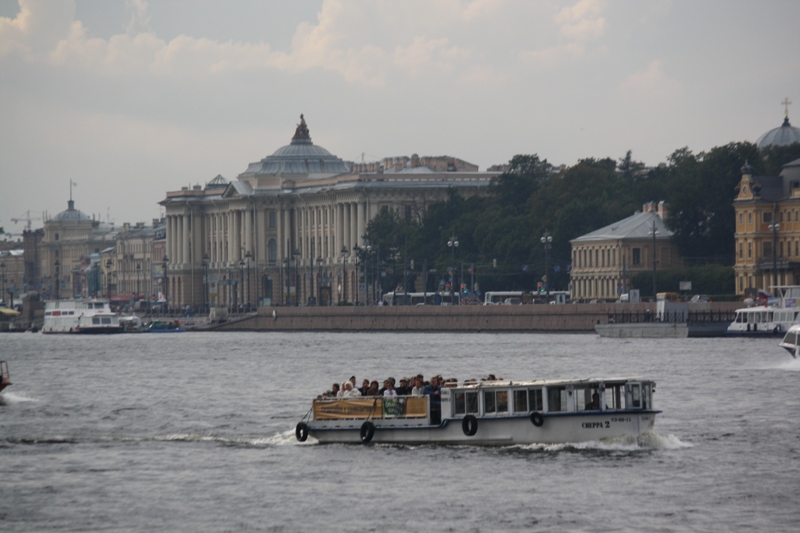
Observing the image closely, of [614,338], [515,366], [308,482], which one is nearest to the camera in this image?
[308,482]

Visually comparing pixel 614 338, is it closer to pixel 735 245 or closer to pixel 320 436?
pixel 735 245

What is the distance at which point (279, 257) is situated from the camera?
198m

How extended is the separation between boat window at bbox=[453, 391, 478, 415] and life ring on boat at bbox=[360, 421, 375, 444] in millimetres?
2063

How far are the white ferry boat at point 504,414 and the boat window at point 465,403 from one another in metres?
0.02

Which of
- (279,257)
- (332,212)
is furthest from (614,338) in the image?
(279,257)

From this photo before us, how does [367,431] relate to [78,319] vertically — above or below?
below

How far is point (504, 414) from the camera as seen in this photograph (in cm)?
4497

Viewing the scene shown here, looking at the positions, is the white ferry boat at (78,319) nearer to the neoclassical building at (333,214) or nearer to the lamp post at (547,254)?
the neoclassical building at (333,214)

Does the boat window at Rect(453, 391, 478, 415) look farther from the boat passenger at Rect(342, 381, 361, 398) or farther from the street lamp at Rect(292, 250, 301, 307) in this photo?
the street lamp at Rect(292, 250, 301, 307)

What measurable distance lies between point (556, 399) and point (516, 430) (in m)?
1.13

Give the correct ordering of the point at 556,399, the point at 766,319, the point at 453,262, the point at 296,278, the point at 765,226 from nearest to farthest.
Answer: the point at 556,399, the point at 766,319, the point at 765,226, the point at 453,262, the point at 296,278

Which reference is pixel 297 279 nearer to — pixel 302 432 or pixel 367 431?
pixel 302 432

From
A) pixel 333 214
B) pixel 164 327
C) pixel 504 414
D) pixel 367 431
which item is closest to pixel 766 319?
pixel 367 431

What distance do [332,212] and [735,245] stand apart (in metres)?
68.6
